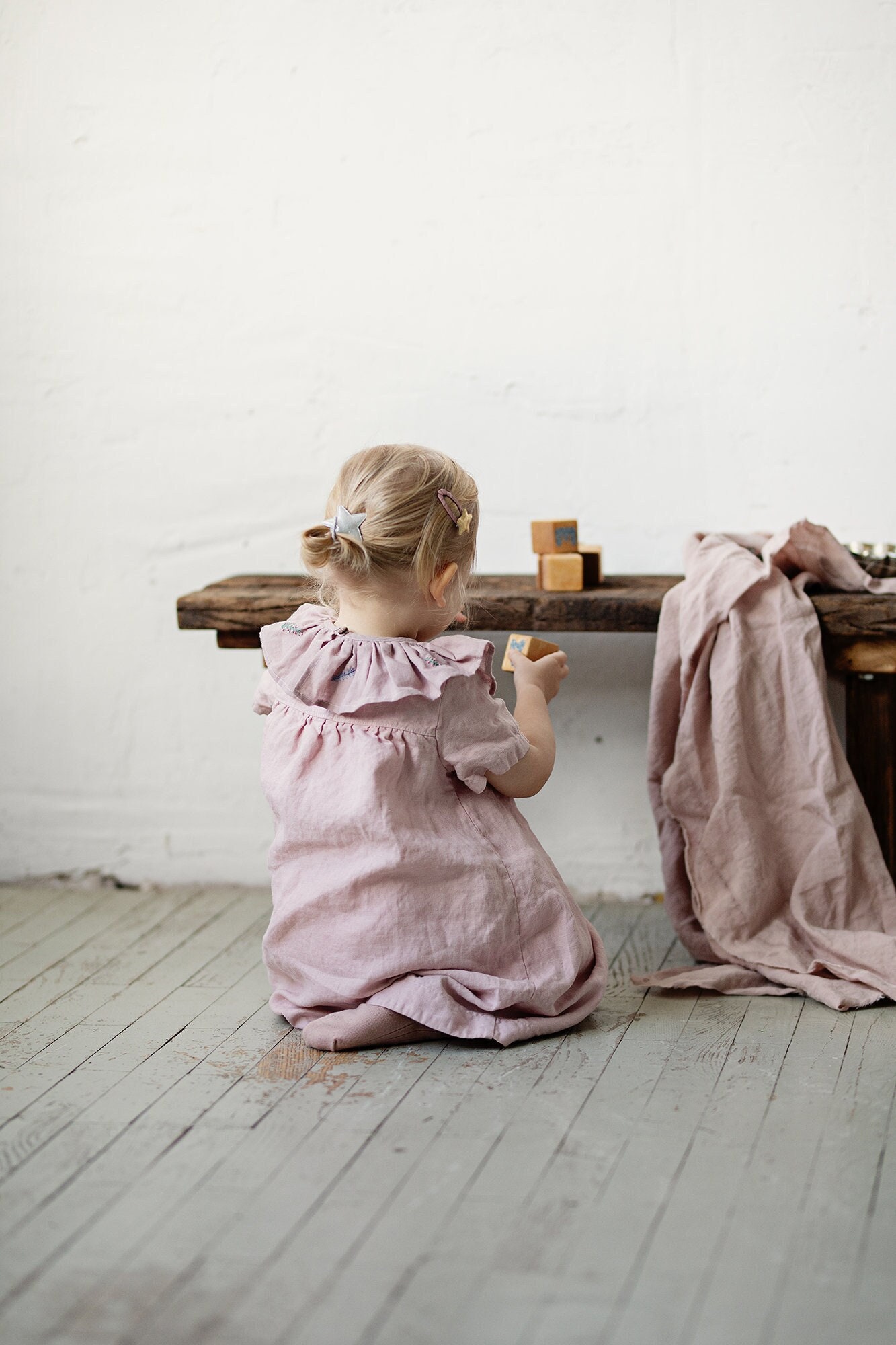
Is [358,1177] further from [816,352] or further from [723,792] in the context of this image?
[816,352]

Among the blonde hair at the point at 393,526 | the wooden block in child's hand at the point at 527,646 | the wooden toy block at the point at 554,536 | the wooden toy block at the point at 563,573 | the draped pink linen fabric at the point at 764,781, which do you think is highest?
the blonde hair at the point at 393,526

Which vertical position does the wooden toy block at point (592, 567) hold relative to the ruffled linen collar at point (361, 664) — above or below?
above

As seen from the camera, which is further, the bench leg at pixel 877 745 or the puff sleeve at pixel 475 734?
the bench leg at pixel 877 745

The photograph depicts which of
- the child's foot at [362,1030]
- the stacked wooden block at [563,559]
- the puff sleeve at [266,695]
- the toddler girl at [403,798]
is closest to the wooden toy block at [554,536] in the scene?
the stacked wooden block at [563,559]

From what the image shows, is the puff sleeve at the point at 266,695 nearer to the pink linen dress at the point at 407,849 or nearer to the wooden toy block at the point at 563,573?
the pink linen dress at the point at 407,849

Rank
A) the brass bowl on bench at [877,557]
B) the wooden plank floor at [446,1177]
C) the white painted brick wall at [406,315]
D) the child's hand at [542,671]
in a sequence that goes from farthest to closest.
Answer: the white painted brick wall at [406,315]
the brass bowl on bench at [877,557]
the child's hand at [542,671]
the wooden plank floor at [446,1177]

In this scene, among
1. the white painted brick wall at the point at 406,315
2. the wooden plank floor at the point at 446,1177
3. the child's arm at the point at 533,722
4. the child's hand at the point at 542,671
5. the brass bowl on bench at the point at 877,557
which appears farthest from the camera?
the white painted brick wall at the point at 406,315

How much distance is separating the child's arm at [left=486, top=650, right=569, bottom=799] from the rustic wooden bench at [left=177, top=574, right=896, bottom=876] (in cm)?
21

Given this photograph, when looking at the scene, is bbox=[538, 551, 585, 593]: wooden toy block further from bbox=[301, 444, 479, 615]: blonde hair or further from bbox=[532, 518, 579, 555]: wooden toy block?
bbox=[301, 444, 479, 615]: blonde hair

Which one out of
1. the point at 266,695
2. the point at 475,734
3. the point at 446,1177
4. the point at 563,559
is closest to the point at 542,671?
the point at 475,734

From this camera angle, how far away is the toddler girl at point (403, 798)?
2.21 m

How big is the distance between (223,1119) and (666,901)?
3.46 feet

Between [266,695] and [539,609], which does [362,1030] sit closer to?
[266,695]

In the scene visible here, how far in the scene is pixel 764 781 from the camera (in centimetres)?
261
